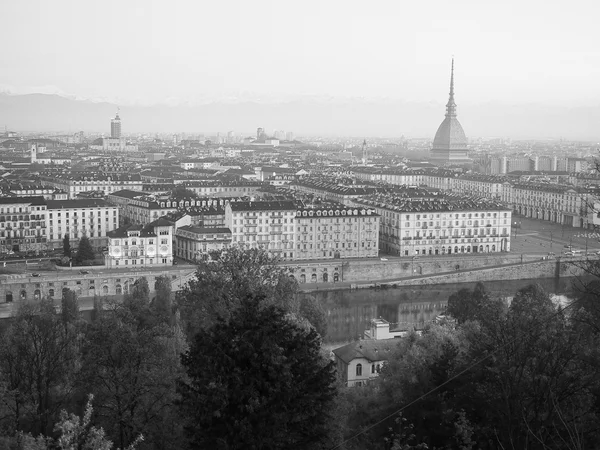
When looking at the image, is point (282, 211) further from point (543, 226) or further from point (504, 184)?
point (504, 184)

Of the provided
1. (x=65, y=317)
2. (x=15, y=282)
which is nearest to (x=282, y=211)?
(x=15, y=282)

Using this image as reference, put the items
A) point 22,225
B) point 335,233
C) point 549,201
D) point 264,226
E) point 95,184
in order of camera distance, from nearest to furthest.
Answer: point 264,226
point 335,233
point 22,225
point 95,184
point 549,201

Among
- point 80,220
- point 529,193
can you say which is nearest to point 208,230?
point 80,220

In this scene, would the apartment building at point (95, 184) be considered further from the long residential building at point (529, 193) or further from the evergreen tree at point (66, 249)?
the long residential building at point (529, 193)

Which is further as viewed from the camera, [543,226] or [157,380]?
[543,226]

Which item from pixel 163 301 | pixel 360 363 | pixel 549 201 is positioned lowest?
pixel 360 363

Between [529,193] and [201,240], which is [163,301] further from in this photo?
[529,193]

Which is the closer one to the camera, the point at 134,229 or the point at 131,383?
the point at 131,383

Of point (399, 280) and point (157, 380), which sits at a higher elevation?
Answer: point (157, 380)
